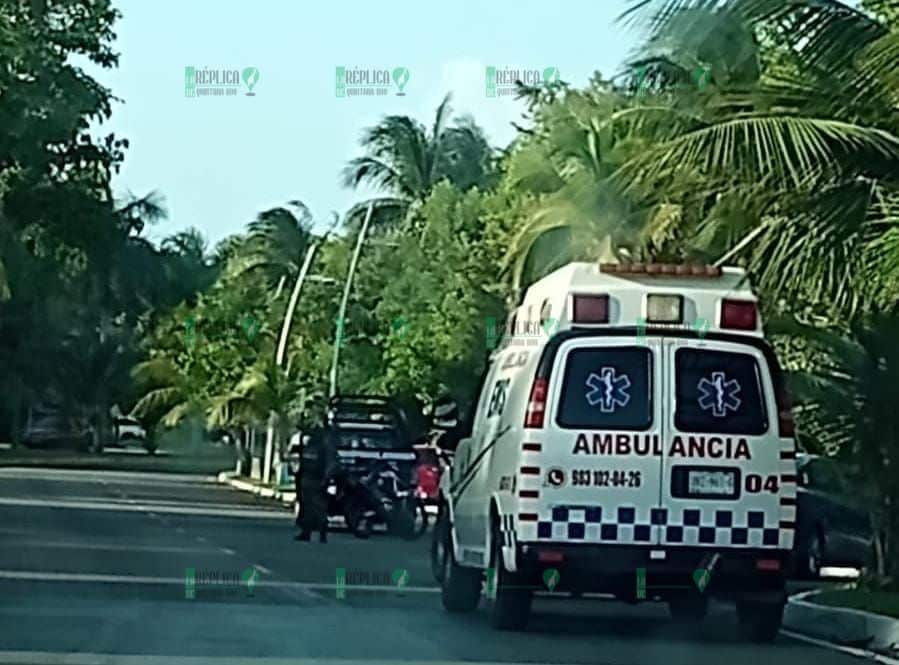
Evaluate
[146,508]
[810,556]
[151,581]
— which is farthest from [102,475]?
[151,581]

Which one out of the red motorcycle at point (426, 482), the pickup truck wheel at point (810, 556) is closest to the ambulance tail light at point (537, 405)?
the pickup truck wheel at point (810, 556)

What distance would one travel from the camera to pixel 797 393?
2114cm

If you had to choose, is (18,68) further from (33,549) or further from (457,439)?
(457,439)

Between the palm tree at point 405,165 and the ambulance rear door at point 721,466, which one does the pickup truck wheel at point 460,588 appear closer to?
the ambulance rear door at point 721,466

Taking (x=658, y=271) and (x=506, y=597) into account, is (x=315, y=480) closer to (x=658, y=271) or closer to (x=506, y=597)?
(x=506, y=597)

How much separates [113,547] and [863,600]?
11709mm

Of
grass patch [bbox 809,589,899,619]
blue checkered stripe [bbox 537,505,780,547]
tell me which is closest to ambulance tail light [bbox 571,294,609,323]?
blue checkered stripe [bbox 537,505,780,547]

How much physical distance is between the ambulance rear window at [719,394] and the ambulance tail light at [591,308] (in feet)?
2.25

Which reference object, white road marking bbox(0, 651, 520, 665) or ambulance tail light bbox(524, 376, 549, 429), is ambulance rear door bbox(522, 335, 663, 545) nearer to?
ambulance tail light bbox(524, 376, 549, 429)

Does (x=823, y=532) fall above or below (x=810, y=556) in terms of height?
above

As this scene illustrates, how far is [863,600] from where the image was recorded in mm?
19953

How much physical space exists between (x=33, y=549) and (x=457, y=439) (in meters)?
9.66

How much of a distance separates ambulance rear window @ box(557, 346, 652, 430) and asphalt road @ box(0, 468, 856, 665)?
1.67 meters

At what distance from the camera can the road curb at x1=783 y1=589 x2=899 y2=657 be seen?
56.9ft
